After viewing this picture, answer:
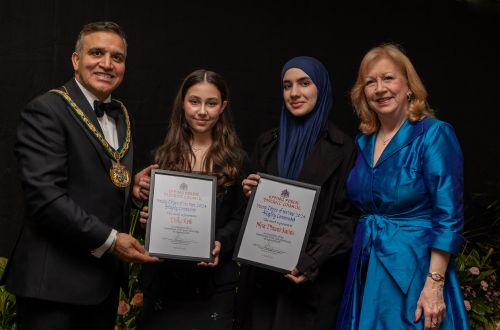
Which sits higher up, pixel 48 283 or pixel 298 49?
pixel 298 49

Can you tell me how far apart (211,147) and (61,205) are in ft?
2.77

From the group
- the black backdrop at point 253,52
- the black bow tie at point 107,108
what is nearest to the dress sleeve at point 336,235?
the black bow tie at point 107,108

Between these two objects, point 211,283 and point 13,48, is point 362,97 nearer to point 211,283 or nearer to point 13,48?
point 211,283

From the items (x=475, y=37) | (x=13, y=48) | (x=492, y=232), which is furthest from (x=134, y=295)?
(x=475, y=37)

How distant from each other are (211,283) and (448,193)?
1179 mm

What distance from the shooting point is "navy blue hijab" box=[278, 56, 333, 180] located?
114 inches

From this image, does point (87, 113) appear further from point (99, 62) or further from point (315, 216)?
point (315, 216)

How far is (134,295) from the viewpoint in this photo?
388 centimetres

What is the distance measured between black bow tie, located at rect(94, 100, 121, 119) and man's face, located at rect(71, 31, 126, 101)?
2.3 inches

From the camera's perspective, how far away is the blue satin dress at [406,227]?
252 cm

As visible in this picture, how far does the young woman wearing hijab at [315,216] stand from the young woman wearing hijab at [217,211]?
151 mm

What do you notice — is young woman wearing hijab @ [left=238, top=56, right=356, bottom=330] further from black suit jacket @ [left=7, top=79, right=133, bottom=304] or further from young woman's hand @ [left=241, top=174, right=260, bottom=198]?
black suit jacket @ [left=7, top=79, right=133, bottom=304]

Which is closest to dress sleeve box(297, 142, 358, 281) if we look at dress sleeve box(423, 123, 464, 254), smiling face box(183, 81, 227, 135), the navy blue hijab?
the navy blue hijab

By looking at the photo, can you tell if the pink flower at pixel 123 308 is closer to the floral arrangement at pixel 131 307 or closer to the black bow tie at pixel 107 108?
the floral arrangement at pixel 131 307
